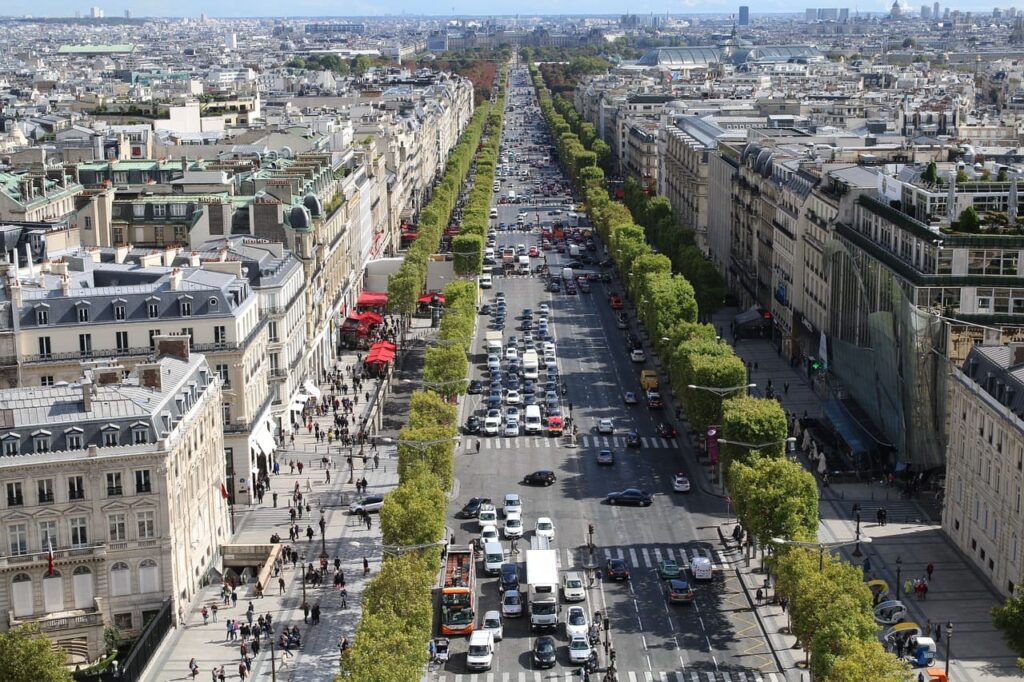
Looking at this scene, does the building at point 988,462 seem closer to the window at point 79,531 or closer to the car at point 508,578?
the car at point 508,578

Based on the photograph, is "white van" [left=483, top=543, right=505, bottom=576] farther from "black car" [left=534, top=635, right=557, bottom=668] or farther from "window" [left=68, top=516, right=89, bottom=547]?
"window" [left=68, top=516, right=89, bottom=547]

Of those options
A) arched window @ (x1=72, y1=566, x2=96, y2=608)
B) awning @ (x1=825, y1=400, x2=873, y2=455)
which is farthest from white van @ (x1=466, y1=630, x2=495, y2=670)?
awning @ (x1=825, y1=400, x2=873, y2=455)

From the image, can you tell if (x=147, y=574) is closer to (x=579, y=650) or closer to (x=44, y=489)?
(x=44, y=489)

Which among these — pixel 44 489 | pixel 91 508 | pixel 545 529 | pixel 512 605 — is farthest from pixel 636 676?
pixel 44 489

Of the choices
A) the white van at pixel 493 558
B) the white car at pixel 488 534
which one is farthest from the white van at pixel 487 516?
the white van at pixel 493 558

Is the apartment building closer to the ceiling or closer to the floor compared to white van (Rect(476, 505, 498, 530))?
closer to the ceiling
